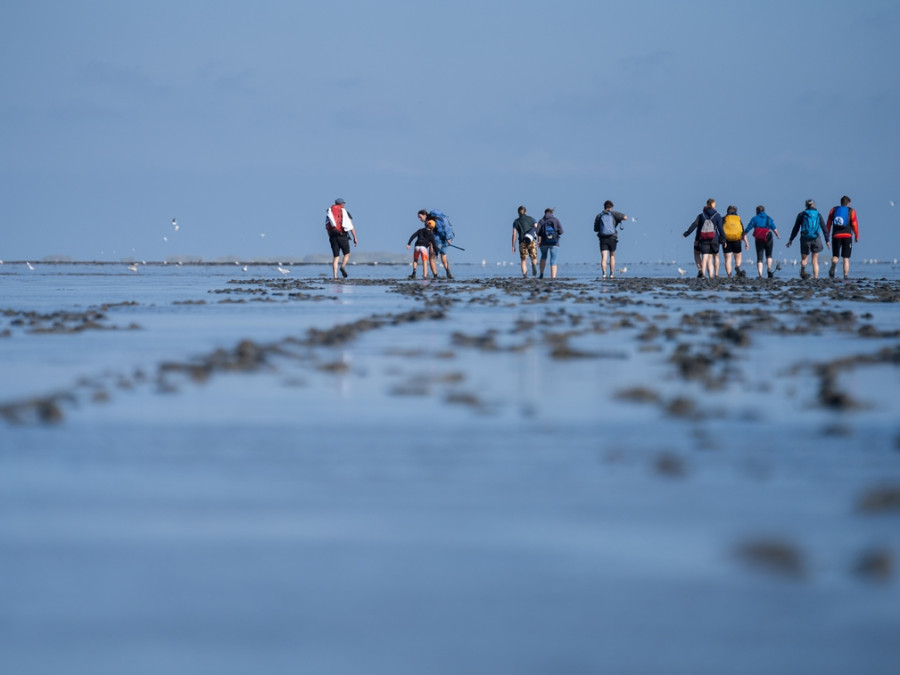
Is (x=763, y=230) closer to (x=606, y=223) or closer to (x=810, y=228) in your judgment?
(x=810, y=228)

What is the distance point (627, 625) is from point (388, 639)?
0.65m

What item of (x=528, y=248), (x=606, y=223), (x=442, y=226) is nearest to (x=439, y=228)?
(x=442, y=226)

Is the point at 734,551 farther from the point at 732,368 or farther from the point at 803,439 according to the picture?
the point at 732,368

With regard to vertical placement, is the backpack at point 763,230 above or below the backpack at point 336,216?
below

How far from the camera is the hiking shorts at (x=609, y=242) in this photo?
3516 centimetres

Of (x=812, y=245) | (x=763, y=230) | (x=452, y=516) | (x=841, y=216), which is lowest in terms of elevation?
(x=452, y=516)

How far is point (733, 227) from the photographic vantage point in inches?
1380

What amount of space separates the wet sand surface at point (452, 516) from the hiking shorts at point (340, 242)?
24.5 meters

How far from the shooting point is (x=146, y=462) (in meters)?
5.96

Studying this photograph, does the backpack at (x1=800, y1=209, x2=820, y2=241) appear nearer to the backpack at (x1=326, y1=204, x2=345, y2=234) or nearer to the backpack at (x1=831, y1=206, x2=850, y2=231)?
the backpack at (x1=831, y1=206, x2=850, y2=231)

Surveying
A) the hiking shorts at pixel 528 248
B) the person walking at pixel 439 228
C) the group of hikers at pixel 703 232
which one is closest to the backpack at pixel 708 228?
the group of hikers at pixel 703 232

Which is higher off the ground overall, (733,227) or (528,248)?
(733,227)

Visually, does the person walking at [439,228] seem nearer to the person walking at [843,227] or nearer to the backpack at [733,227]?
the backpack at [733,227]

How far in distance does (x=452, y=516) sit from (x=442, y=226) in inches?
1246
